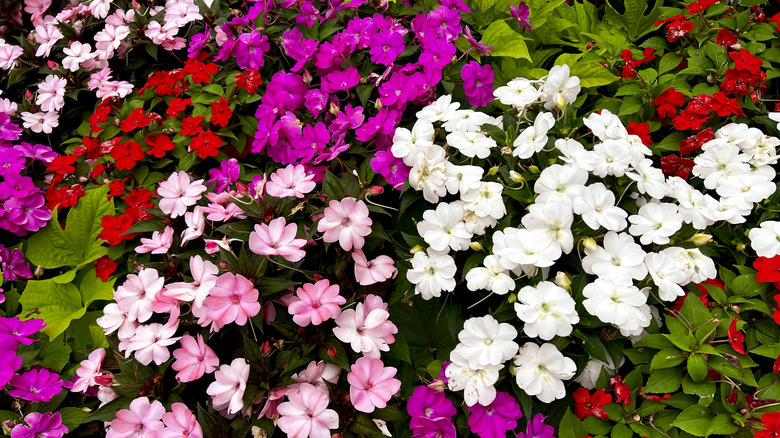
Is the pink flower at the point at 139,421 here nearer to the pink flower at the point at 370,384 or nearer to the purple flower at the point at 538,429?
the pink flower at the point at 370,384

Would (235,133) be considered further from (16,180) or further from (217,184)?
(16,180)

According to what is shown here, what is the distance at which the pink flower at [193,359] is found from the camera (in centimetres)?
143

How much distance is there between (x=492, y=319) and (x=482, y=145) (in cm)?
54

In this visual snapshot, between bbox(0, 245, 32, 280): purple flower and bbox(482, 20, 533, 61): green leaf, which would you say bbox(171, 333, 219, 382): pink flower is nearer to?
bbox(0, 245, 32, 280): purple flower

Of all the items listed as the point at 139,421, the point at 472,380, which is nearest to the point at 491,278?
the point at 472,380

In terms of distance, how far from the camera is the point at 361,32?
2150mm

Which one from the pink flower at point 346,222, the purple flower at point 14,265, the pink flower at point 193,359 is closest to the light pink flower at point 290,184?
the pink flower at point 346,222

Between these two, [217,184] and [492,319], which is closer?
[492,319]

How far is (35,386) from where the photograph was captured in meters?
1.63

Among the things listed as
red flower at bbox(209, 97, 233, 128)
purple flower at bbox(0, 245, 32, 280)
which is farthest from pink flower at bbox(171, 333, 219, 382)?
purple flower at bbox(0, 245, 32, 280)

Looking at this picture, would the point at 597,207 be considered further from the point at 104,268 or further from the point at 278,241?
the point at 104,268

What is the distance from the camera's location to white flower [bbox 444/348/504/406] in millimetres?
1462

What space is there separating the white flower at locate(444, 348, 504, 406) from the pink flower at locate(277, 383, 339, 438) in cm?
35

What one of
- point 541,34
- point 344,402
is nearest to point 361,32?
point 541,34
